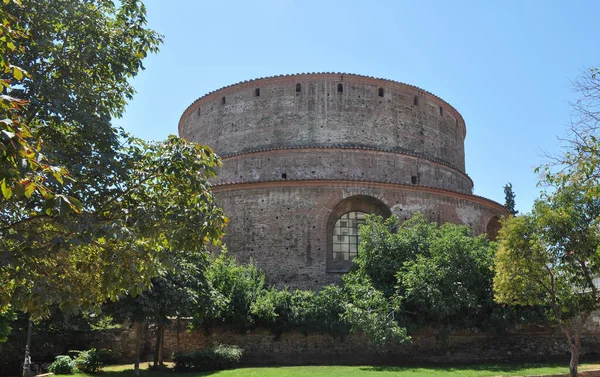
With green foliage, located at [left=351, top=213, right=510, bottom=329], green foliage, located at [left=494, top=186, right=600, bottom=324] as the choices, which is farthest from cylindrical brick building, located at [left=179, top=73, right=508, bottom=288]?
green foliage, located at [left=494, top=186, right=600, bottom=324]

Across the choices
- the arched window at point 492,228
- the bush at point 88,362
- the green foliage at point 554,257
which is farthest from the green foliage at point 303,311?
the arched window at point 492,228

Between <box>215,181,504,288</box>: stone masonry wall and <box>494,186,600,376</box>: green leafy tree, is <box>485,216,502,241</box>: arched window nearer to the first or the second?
<box>215,181,504,288</box>: stone masonry wall

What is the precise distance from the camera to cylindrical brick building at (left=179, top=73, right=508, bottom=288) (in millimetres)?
20969

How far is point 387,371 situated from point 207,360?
5.25 meters

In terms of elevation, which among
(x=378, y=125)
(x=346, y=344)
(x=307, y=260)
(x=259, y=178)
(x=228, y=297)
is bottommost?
(x=346, y=344)

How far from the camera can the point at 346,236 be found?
21.9 m

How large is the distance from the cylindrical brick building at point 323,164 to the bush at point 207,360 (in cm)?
445

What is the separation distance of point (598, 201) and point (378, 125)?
12.7 m

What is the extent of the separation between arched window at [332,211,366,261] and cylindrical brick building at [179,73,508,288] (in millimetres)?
42

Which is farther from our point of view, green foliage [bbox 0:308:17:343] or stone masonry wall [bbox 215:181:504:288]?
stone masonry wall [bbox 215:181:504:288]

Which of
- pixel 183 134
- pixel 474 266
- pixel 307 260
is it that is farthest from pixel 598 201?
pixel 183 134

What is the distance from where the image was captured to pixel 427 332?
18.1 m

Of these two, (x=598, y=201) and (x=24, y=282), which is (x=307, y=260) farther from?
(x=24, y=282)

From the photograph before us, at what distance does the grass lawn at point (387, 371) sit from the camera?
14.5 m
